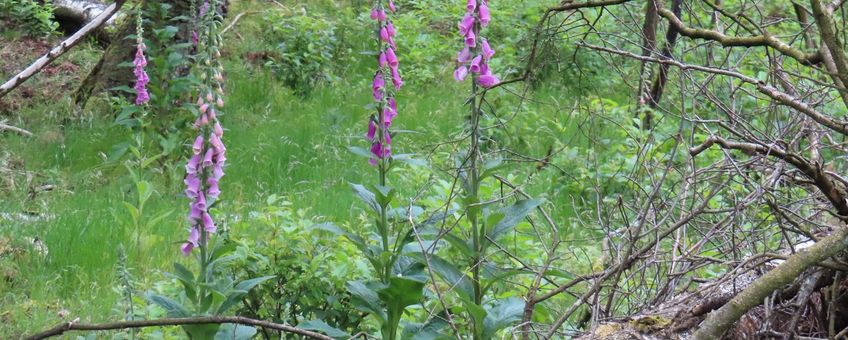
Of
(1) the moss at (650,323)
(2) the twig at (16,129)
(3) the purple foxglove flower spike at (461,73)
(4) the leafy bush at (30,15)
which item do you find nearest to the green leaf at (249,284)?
(3) the purple foxglove flower spike at (461,73)

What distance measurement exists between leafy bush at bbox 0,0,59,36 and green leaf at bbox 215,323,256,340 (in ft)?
25.9

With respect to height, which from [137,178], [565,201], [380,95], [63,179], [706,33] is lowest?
[63,179]

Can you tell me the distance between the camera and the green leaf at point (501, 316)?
3.21 meters

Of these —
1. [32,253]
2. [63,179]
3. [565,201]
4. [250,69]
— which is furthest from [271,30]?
[32,253]

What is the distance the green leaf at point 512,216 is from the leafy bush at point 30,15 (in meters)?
8.35

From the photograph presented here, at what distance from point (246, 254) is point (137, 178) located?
182cm

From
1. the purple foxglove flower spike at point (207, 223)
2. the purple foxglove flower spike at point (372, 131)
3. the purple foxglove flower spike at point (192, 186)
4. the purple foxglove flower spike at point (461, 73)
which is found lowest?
the purple foxglove flower spike at point (207, 223)

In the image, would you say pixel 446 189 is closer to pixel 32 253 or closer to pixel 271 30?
pixel 32 253

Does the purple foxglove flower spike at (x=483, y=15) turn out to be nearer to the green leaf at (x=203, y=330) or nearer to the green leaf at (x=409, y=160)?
the green leaf at (x=409, y=160)

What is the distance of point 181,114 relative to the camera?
766 centimetres

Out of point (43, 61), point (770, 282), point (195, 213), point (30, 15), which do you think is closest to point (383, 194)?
point (195, 213)

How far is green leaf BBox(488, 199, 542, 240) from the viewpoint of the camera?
10.6 feet

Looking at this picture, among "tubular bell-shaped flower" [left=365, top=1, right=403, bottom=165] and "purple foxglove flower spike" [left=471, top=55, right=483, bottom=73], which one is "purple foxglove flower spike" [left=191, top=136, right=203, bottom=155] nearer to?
"tubular bell-shaped flower" [left=365, top=1, right=403, bottom=165]

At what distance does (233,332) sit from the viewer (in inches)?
130
